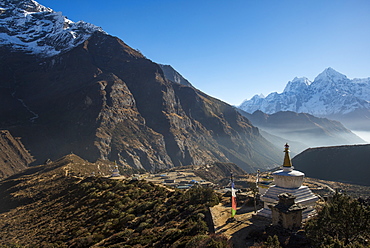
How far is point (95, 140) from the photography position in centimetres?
17138

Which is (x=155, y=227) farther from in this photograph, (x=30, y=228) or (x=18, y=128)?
(x=18, y=128)

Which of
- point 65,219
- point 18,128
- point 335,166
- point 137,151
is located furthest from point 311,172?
point 18,128

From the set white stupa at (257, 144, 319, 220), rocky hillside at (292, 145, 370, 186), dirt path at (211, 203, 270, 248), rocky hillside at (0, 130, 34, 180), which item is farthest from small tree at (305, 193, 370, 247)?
rocky hillside at (0, 130, 34, 180)

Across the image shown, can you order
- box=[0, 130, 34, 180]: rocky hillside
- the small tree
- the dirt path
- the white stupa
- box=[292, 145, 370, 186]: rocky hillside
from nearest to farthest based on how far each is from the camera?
the small tree, the dirt path, the white stupa, box=[292, 145, 370, 186]: rocky hillside, box=[0, 130, 34, 180]: rocky hillside

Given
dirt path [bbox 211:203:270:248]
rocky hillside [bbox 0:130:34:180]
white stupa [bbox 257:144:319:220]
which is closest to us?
dirt path [bbox 211:203:270:248]

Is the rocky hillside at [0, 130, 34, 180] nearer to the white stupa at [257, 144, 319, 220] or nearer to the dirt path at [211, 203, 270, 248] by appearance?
the dirt path at [211, 203, 270, 248]

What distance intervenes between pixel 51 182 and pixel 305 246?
2274 inches

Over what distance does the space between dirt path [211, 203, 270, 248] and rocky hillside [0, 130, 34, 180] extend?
145471 millimetres

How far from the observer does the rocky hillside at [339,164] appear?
135m

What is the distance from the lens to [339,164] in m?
148

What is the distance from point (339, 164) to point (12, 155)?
186 metres

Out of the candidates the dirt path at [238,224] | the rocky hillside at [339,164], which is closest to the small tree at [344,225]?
the dirt path at [238,224]

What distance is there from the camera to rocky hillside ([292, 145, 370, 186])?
135 metres

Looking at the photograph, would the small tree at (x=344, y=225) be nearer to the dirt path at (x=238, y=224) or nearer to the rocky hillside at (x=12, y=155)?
the dirt path at (x=238, y=224)
